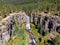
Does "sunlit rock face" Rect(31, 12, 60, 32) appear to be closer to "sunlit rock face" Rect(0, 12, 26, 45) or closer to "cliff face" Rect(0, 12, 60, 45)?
"cliff face" Rect(0, 12, 60, 45)

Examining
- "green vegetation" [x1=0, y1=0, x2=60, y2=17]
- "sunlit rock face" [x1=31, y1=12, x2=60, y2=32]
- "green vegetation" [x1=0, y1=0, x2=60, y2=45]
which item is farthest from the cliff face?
"green vegetation" [x1=0, y1=0, x2=60, y2=17]

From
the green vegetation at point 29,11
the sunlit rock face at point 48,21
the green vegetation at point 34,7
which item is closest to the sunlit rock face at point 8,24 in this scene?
the green vegetation at point 29,11

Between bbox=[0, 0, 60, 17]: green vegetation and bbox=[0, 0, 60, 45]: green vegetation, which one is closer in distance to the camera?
bbox=[0, 0, 60, 45]: green vegetation

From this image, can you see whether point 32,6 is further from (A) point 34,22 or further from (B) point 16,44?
(B) point 16,44

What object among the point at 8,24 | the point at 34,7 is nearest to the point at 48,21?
the point at 34,7

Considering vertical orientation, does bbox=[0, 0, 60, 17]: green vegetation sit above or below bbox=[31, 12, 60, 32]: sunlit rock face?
above

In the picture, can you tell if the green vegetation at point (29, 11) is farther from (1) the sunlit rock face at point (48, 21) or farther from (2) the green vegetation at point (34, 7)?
(1) the sunlit rock face at point (48, 21)

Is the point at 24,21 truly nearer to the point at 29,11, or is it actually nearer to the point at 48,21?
the point at 29,11

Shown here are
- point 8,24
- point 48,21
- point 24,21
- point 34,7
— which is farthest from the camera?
point 34,7
